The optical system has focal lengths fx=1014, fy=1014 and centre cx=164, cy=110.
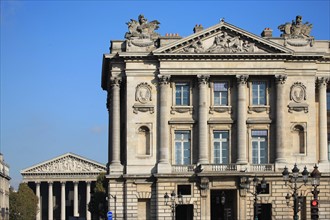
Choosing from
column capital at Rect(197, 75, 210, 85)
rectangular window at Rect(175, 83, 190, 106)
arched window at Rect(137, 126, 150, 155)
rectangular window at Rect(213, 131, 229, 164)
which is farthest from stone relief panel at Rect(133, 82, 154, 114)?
rectangular window at Rect(213, 131, 229, 164)

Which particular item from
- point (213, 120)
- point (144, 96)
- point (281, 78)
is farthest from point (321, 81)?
point (144, 96)

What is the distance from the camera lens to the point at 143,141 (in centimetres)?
9050

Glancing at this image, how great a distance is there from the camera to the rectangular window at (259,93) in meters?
90.9

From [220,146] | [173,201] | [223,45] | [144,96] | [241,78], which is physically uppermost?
[223,45]

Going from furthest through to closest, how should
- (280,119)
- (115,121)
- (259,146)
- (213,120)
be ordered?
(115,121) → (259,146) → (213,120) → (280,119)

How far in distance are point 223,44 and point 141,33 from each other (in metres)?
7.48

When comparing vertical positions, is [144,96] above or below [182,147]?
above

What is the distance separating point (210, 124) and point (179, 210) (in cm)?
818

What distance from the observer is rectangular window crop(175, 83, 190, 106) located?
298 feet

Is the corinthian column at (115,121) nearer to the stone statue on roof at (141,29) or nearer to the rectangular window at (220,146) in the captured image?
the stone statue on roof at (141,29)

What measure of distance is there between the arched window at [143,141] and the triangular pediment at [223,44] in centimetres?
699

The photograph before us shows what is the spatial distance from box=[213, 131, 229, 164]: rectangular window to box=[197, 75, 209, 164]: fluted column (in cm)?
116

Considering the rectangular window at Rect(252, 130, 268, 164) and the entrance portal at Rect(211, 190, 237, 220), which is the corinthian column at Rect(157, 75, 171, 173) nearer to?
the entrance portal at Rect(211, 190, 237, 220)

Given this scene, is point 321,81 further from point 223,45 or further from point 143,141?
point 143,141
